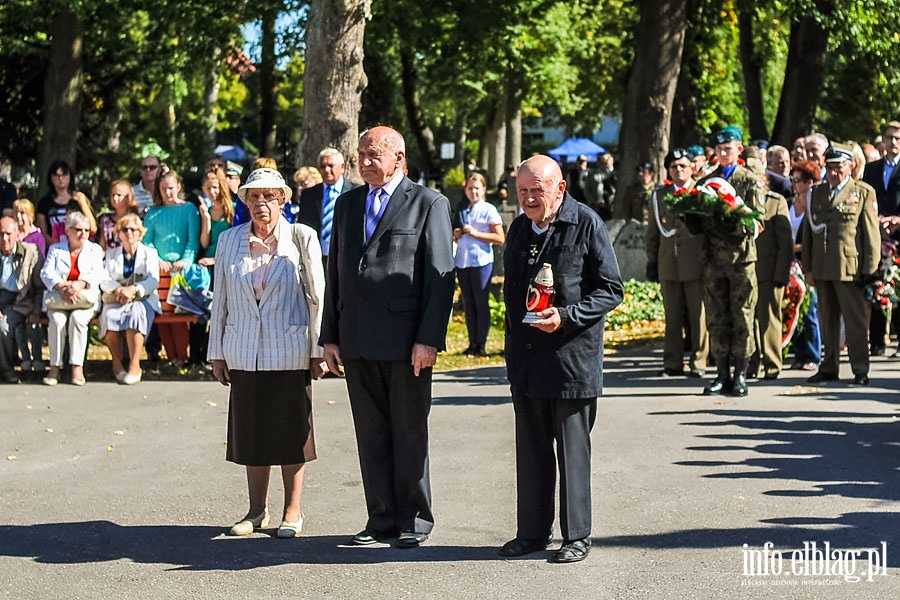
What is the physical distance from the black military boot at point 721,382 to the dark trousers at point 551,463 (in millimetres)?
5700

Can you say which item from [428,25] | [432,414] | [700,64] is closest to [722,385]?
[432,414]

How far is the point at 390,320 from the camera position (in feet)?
24.4

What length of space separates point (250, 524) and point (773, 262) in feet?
24.1

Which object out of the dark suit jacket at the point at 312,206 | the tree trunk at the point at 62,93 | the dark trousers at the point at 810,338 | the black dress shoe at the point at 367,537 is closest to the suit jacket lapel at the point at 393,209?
the black dress shoe at the point at 367,537

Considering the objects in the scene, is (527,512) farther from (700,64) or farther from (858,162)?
(700,64)

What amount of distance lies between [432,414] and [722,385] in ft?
9.15

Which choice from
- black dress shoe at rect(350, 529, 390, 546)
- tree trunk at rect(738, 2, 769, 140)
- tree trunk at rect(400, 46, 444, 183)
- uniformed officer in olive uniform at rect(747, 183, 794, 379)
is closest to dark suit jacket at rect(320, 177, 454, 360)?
black dress shoe at rect(350, 529, 390, 546)

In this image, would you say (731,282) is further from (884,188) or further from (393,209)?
(393,209)

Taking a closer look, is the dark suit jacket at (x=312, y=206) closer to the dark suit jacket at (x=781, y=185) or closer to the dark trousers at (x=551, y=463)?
the dark suit jacket at (x=781, y=185)

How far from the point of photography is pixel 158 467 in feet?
32.0

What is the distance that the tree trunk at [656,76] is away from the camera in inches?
947

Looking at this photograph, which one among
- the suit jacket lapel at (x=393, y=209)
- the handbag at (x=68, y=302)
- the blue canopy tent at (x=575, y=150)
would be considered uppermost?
the blue canopy tent at (x=575, y=150)

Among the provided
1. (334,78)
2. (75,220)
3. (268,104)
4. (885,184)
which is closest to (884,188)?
(885,184)

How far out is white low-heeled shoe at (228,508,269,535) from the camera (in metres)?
7.73
